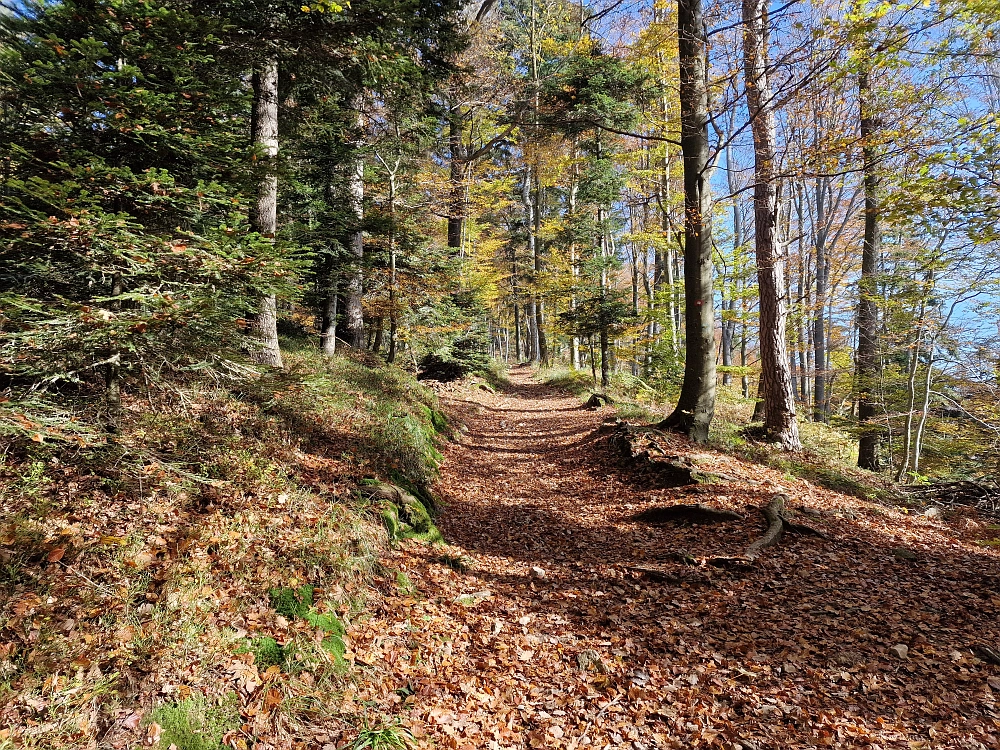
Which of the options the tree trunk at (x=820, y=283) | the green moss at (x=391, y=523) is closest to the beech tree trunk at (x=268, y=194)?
the green moss at (x=391, y=523)

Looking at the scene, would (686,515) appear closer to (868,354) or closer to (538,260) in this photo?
(868,354)

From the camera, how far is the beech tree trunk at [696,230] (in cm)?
749

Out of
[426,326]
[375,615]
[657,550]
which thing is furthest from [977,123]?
[426,326]

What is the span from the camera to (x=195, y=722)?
2.46 m

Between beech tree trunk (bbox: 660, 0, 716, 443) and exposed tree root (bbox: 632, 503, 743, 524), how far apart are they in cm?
261

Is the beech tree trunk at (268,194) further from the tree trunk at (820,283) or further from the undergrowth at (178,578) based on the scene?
the tree trunk at (820,283)

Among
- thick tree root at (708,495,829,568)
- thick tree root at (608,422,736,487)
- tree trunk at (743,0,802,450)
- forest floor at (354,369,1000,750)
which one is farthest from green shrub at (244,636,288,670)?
tree trunk at (743,0,802,450)

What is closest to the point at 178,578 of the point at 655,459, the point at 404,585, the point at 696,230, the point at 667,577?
the point at 404,585

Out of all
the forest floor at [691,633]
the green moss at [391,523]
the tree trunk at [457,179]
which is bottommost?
the forest floor at [691,633]

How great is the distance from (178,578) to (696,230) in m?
8.47

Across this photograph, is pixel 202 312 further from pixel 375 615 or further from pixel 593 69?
pixel 593 69

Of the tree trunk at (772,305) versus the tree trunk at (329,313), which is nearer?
the tree trunk at (772,305)

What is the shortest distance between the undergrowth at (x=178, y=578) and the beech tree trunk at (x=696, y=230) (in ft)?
20.0

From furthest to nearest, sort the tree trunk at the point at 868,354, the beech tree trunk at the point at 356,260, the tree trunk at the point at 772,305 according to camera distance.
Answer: the beech tree trunk at the point at 356,260 < the tree trunk at the point at 868,354 < the tree trunk at the point at 772,305
